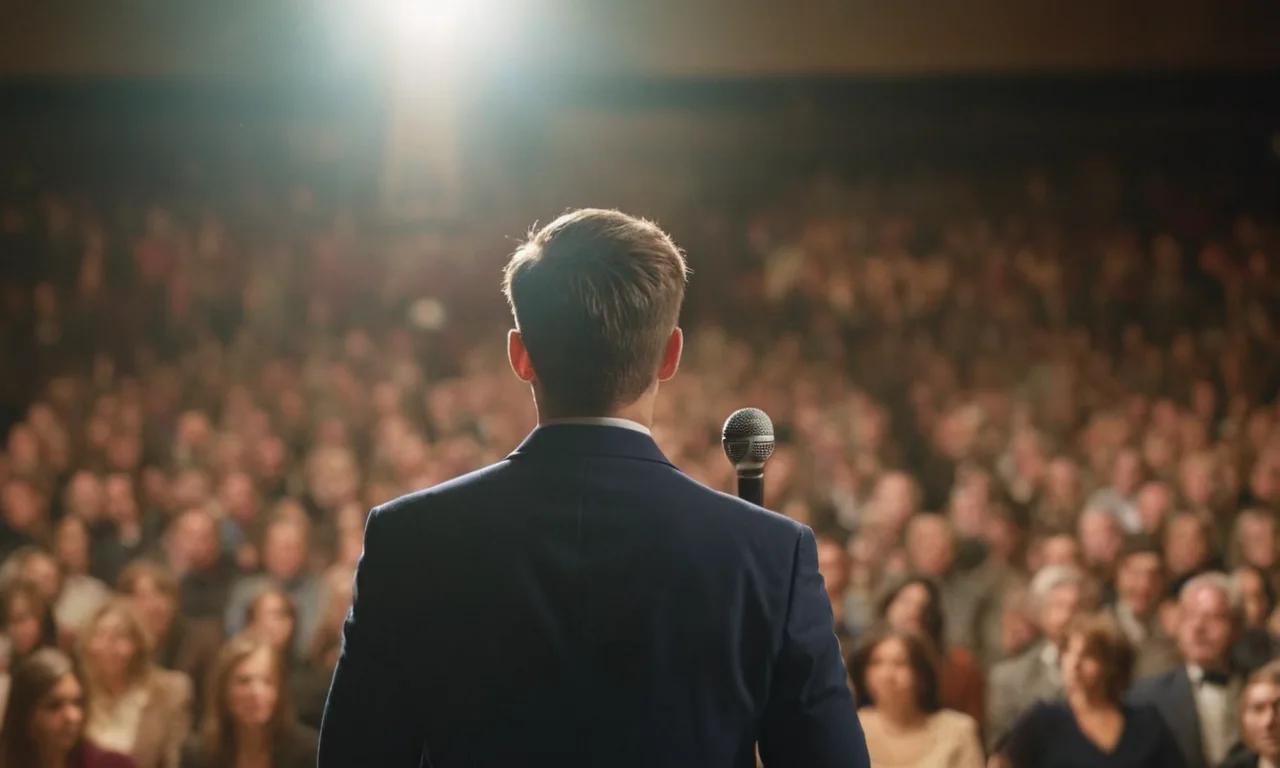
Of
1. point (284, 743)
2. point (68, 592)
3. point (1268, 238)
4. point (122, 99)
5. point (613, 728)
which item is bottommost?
point (284, 743)

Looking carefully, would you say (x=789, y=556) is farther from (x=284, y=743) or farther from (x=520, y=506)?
(x=284, y=743)

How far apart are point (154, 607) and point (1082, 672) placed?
3115mm

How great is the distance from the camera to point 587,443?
38.5 inches

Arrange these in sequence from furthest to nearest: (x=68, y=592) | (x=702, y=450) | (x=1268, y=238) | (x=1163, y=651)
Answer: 1. (x=1268, y=238)
2. (x=702, y=450)
3. (x=68, y=592)
4. (x=1163, y=651)

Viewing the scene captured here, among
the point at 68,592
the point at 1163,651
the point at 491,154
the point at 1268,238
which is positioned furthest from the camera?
the point at 491,154

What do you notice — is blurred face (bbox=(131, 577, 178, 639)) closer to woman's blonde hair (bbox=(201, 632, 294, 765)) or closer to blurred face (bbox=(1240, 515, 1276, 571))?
woman's blonde hair (bbox=(201, 632, 294, 765))

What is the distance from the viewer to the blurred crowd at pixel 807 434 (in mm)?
4203

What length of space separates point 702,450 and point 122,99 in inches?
139

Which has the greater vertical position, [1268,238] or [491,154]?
[491,154]

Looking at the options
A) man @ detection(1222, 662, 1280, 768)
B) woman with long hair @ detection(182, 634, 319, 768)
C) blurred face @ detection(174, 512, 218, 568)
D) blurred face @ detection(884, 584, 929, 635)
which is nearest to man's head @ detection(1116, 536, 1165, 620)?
man @ detection(1222, 662, 1280, 768)

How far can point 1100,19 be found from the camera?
6188 millimetres

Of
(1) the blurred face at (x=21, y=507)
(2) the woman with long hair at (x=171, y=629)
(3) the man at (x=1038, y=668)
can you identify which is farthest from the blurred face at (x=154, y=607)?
(3) the man at (x=1038, y=668)

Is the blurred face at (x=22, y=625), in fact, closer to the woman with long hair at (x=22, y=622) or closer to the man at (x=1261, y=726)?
the woman with long hair at (x=22, y=622)

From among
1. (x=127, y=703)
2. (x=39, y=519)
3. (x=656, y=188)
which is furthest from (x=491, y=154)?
(x=127, y=703)
